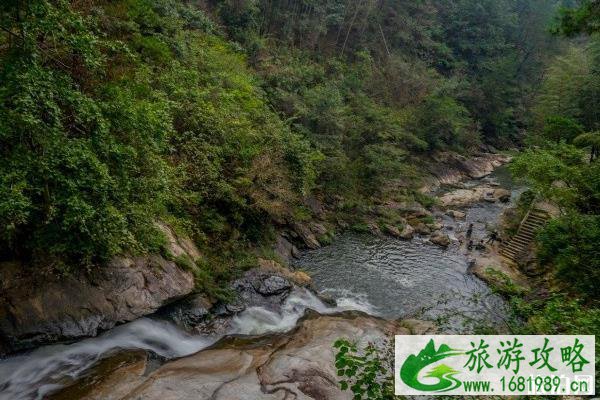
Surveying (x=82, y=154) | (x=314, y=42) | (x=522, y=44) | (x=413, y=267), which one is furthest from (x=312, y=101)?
(x=522, y=44)

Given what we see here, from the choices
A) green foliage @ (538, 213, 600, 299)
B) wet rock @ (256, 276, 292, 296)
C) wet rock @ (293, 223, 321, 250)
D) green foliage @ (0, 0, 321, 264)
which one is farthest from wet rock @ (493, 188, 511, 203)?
wet rock @ (256, 276, 292, 296)

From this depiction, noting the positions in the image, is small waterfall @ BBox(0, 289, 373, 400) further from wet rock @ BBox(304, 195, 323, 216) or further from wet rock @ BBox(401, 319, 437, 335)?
wet rock @ BBox(304, 195, 323, 216)

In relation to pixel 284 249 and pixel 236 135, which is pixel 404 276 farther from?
pixel 236 135

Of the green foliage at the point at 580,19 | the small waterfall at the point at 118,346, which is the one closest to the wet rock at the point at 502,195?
the green foliage at the point at 580,19

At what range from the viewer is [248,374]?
725 centimetres

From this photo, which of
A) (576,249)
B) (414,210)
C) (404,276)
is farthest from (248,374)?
(414,210)

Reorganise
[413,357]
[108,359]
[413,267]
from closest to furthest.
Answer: [413,357]
[108,359]
[413,267]

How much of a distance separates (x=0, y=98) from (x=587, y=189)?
16588 mm

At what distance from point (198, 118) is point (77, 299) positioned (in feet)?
22.0

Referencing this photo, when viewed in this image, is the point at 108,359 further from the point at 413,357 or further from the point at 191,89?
the point at 191,89

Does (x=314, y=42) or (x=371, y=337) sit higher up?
(x=314, y=42)

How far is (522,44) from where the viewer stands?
44469 millimetres

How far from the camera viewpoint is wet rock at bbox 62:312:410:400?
255 inches

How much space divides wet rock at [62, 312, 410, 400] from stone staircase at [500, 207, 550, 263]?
35.8 ft
